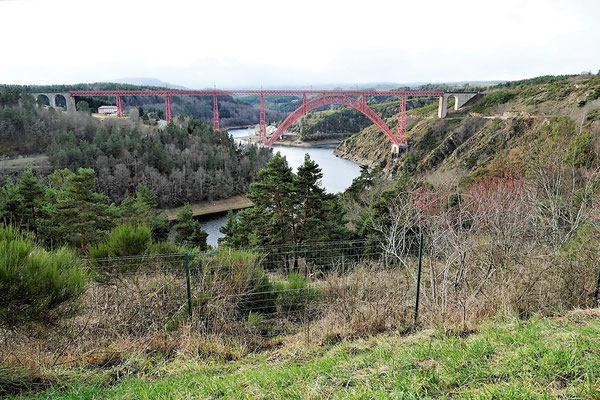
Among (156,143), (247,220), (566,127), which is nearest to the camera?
(247,220)

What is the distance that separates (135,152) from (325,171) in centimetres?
1808

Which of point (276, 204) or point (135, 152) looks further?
point (135, 152)

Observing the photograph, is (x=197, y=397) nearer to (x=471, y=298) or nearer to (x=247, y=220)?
(x=471, y=298)

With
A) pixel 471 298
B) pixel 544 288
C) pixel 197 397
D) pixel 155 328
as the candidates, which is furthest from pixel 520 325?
pixel 155 328

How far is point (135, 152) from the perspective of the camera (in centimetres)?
3081

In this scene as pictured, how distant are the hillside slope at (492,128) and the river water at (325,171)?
326 centimetres

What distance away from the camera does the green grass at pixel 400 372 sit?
229 centimetres

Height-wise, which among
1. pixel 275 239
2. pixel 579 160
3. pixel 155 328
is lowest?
pixel 275 239

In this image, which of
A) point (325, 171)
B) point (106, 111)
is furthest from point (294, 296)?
point (106, 111)

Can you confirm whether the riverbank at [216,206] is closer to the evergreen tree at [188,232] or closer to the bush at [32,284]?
the evergreen tree at [188,232]

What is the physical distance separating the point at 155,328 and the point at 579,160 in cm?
1379

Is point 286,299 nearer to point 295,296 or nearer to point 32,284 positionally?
point 295,296

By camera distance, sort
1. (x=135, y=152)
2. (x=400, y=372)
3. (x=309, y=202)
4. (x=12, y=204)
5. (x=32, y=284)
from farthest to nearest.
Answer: (x=135, y=152)
(x=12, y=204)
(x=309, y=202)
(x=32, y=284)
(x=400, y=372)

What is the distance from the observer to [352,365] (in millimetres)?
2779
